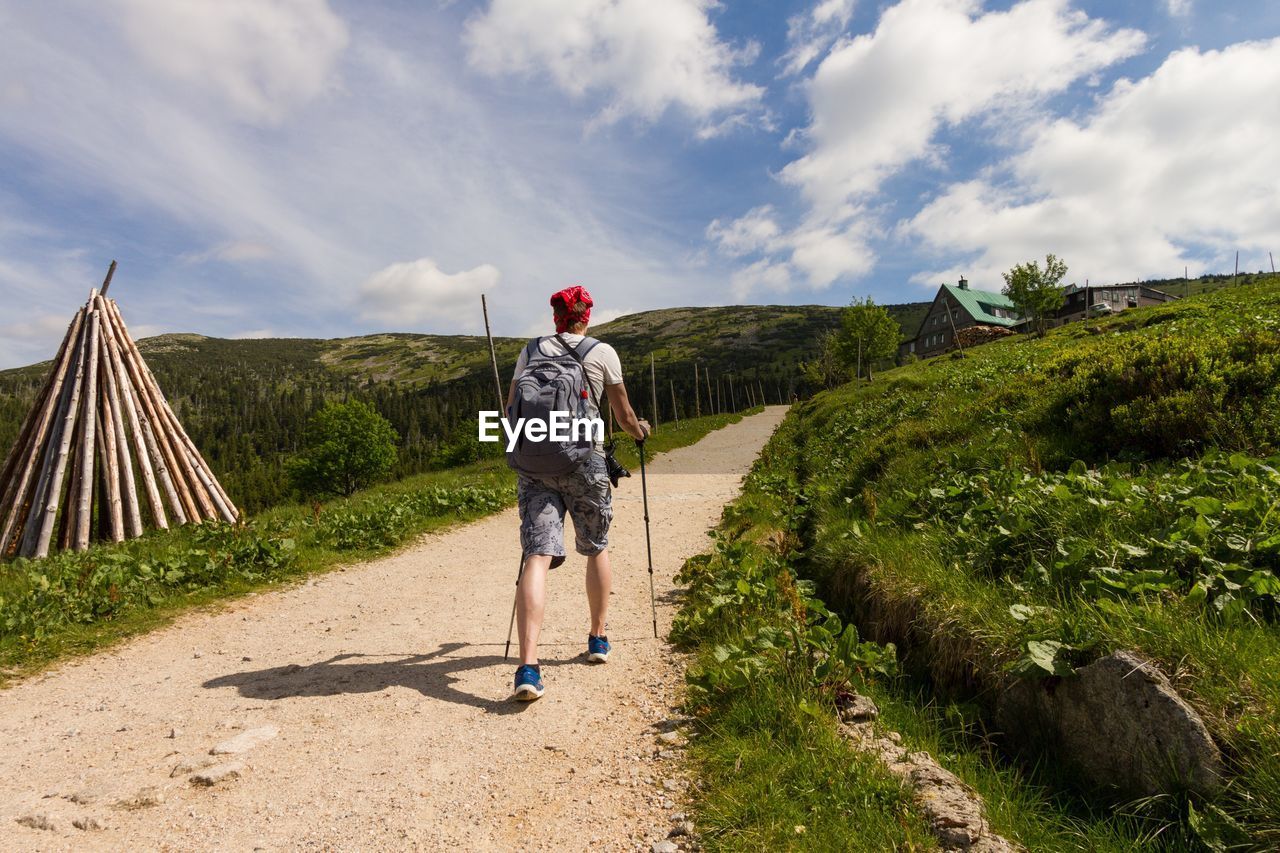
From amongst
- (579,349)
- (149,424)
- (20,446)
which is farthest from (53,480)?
(579,349)

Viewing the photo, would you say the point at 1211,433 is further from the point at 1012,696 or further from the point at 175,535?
the point at 175,535

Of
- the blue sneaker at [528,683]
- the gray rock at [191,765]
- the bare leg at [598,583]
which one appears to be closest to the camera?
the gray rock at [191,765]

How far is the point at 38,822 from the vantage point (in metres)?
3.29

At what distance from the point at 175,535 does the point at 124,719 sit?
7002 mm

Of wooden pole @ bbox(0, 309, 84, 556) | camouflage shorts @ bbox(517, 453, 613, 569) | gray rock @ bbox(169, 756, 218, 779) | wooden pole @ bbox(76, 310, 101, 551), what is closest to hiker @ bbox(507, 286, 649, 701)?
camouflage shorts @ bbox(517, 453, 613, 569)

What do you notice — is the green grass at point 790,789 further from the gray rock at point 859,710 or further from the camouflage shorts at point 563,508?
the camouflage shorts at point 563,508

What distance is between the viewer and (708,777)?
373cm

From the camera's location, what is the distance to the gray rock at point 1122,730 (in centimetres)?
282

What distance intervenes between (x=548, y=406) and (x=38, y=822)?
3.79 metres

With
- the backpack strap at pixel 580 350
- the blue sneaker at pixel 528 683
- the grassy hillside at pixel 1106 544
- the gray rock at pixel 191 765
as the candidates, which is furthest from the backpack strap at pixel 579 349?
the gray rock at pixel 191 765

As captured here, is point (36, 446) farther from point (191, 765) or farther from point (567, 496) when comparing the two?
point (567, 496)

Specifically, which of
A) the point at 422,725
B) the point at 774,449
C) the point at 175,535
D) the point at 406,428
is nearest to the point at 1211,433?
the point at 422,725

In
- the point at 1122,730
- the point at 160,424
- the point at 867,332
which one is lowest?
the point at 1122,730

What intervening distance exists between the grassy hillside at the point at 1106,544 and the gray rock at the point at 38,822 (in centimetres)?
537
